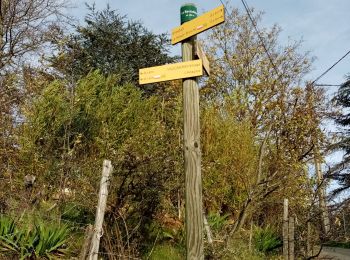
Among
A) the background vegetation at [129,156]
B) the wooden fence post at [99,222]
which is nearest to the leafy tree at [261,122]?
the background vegetation at [129,156]

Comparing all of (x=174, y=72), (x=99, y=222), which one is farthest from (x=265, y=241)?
(x=174, y=72)

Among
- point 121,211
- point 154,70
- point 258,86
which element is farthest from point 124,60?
point 154,70

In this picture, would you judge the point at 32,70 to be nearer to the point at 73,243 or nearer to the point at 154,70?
the point at 73,243

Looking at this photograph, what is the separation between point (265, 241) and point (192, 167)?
7221mm

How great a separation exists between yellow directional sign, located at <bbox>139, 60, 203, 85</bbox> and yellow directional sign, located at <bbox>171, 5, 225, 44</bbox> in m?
0.28

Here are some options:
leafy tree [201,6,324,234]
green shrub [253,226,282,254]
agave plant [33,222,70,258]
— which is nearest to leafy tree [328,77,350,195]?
leafy tree [201,6,324,234]

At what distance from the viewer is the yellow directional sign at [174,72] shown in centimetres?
395

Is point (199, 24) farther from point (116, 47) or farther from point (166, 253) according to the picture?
point (116, 47)

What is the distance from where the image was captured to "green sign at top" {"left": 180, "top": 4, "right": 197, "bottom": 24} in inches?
165

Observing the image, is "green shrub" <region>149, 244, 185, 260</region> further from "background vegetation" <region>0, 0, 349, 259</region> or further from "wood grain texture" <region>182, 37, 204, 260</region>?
"wood grain texture" <region>182, 37, 204, 260</region>

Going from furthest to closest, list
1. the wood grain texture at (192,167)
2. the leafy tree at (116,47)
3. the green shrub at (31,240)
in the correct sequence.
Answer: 1. the leafy tree at (116,47)
2. the green shrub at (31,240)
3. the wood grain texture at (192,167)

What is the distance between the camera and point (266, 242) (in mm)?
10414

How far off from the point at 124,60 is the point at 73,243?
13634mm

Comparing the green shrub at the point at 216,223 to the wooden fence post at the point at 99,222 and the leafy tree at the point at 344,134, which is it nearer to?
the wooden fence post at the point at 99,222
